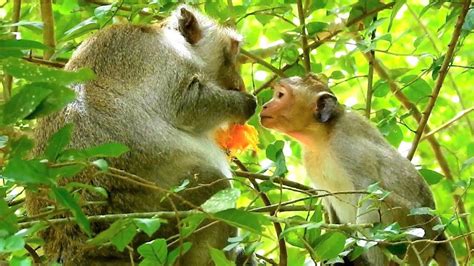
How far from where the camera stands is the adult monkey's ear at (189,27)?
168 inches

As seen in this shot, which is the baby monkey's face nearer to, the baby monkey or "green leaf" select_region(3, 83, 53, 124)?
the baby monkey

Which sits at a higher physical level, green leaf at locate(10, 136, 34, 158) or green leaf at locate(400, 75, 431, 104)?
green leaf at locate(10, 136, 34, 158)

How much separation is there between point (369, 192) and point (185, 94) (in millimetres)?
1293

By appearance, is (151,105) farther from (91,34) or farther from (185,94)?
(91,34)

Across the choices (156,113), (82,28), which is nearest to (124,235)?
(156,113)

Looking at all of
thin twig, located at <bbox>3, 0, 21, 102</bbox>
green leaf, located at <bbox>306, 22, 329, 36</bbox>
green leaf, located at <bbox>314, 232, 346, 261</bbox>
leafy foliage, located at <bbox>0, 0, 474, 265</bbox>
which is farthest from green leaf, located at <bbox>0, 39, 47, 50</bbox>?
green leaf, located at <bbox>306, 22, 329, 36</bbox>

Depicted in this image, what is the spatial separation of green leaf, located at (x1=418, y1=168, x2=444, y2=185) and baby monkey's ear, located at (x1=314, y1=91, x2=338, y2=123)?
0.54 meters

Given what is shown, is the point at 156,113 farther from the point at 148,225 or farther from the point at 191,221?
the point at 148,225

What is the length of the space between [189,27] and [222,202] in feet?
7.00

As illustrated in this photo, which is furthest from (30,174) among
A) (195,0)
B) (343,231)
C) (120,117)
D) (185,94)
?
(195,0)

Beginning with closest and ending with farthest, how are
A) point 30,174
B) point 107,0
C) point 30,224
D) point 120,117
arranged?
1. point 30,174
2. point 30,224
3. point 120,117
4. point 107,0

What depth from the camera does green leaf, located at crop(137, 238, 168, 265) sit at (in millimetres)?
2328

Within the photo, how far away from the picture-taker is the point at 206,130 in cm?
400

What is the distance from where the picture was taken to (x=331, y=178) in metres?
4.16
